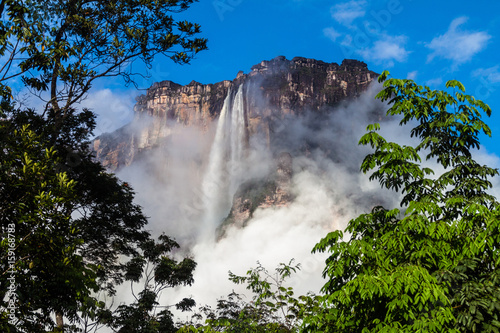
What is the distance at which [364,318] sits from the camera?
443 centimetres

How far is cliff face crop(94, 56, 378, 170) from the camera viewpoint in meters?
138

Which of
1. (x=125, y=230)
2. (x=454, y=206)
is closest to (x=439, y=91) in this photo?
(x=454, y=206)

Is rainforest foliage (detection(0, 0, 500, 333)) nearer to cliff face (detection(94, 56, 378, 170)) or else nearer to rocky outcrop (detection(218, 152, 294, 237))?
rocky outcrop (detection(218, 152, 294, 237))

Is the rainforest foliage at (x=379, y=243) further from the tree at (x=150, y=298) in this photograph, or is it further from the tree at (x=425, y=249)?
the tree at (x=150, y=298)

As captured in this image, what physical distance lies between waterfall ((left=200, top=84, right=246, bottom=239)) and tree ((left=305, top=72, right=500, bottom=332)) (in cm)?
12212

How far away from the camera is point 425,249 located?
414cm

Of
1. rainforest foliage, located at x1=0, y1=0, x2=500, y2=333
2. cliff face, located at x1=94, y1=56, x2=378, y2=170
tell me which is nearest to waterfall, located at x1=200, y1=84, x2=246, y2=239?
cliff face, located at x1=94, y1=56, x2=378, y2=170

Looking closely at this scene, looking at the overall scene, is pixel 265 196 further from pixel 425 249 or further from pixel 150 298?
pixel 425 249

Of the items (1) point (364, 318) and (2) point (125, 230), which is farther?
(2) point (125, 230)

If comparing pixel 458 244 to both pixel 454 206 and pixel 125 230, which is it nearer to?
pixel 454 206

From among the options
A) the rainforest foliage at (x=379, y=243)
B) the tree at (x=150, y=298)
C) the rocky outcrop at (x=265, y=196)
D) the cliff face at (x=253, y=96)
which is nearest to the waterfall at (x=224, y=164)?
the rocky outcrop at (x=265, y=196)

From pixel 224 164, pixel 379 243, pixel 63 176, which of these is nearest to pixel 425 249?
pixel 379 243

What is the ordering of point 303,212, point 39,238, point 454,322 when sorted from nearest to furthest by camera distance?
point 454,322 → point 39,238 → point 303,212

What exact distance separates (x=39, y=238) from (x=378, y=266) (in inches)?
162
